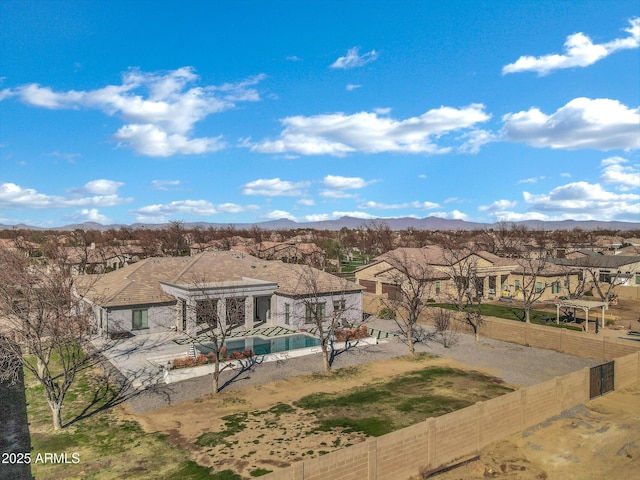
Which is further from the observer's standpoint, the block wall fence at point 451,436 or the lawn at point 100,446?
the lawn at point 100,446

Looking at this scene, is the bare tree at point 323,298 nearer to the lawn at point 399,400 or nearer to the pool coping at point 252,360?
the pool coping at point 252,360

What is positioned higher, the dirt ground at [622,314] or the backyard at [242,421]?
the dirt ground at [622,314]

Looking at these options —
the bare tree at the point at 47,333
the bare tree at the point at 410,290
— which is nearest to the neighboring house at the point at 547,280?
the bare tree at the point at 410,290

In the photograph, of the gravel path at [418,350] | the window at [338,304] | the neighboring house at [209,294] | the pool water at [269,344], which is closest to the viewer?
the gravel path at [418,350]

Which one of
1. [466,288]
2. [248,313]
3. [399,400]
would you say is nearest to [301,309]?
[248,313]

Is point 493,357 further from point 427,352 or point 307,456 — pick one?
point 307,456

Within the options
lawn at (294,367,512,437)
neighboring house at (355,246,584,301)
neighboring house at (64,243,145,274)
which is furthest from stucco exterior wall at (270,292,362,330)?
neighboring house at (64,243,145,274)

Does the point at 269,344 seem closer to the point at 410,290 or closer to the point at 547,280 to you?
the point at 410,290

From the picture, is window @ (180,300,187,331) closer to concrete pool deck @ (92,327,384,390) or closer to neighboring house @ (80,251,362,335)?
neighboring house @ (80,251,362,335)
